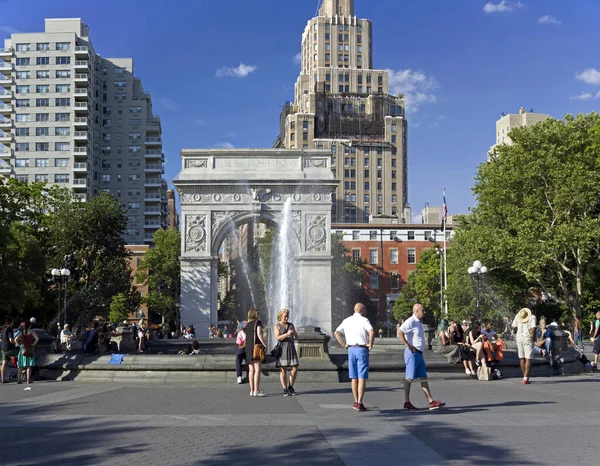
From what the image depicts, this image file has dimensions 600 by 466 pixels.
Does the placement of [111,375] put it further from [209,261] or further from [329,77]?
[329,77]

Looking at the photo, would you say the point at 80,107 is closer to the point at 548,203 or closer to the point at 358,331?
the point at 548,203

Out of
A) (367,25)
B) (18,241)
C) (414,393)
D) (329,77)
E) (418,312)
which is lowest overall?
(414,393)

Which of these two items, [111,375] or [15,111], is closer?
[111,375]

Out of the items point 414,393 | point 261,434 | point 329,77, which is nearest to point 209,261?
point 414,393

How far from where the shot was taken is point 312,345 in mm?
15953

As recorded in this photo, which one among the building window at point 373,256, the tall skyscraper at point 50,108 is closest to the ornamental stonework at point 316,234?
the building window at point 373,256

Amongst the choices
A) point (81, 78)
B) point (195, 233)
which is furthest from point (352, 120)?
point (195, 233)

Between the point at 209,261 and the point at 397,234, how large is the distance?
3447 centimetres

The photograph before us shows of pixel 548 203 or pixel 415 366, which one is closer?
pixel 415 366

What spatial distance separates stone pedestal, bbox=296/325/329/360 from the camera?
15883 millimetres

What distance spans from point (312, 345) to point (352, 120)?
94.3m

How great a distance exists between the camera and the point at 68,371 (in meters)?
17.0

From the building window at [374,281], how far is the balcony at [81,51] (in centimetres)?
4115

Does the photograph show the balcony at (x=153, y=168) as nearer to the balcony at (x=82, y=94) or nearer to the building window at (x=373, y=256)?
the balcony at (x=82, y=94)
